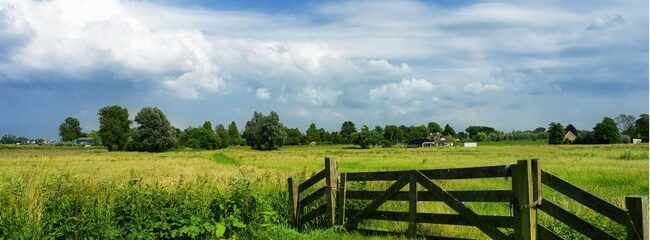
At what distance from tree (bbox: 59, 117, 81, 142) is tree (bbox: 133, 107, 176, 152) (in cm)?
7232

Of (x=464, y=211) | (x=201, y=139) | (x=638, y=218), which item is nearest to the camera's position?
(x=638, y=218)

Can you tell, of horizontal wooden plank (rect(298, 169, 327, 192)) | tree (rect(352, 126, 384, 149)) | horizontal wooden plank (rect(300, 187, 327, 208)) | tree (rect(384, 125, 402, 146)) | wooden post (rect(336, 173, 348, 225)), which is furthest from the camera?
tree (rect(384, 125, 402, 146))

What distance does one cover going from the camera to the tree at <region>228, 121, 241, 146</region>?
169500 millimetres

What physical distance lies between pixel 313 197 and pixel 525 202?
528 cm

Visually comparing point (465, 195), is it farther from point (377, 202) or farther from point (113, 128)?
point (113, 128)

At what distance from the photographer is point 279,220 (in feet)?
43.2

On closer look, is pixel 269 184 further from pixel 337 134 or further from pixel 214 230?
pixel 337 134

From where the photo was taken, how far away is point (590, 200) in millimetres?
7516

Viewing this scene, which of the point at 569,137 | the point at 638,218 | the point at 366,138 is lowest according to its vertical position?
the point at 638,218

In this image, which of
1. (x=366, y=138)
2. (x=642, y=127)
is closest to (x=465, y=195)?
(x=366, y=138)

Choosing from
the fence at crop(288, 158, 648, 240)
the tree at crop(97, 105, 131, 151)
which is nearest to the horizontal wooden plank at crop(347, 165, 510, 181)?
the fence at crop(288, 158, 648, 240)

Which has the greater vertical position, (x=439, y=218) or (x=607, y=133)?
(x=607, y=133)

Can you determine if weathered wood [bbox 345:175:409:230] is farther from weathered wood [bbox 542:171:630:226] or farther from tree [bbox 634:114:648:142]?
tree [bbox 634:114:648:142]

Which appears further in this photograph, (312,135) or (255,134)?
(312,135)
